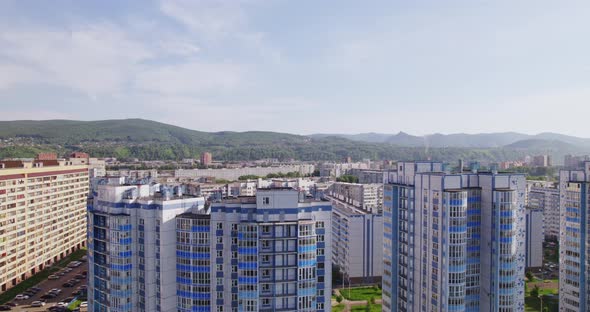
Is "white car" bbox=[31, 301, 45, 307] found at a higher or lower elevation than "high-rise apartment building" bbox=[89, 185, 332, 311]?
lower

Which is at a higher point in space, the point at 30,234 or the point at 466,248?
the point at 466,248

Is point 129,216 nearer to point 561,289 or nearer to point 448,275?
point 448,275

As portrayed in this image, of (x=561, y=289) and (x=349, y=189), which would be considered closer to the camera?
(x=561, y=289)

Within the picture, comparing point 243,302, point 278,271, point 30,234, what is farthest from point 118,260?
point 30,234

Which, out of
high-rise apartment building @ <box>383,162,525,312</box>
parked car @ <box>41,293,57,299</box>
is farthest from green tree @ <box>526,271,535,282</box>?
parked car @ <box>41,293,57,299</box>

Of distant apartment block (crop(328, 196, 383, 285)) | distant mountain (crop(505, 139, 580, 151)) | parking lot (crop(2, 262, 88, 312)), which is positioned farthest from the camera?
distant mountain (crop(505, 139, 580, 151))

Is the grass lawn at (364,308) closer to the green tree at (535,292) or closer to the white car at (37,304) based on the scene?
the green tree at (535,292)

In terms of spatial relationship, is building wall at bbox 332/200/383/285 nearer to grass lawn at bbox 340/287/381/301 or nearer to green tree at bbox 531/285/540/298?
grass lawn at bbox 340/287/381/301
